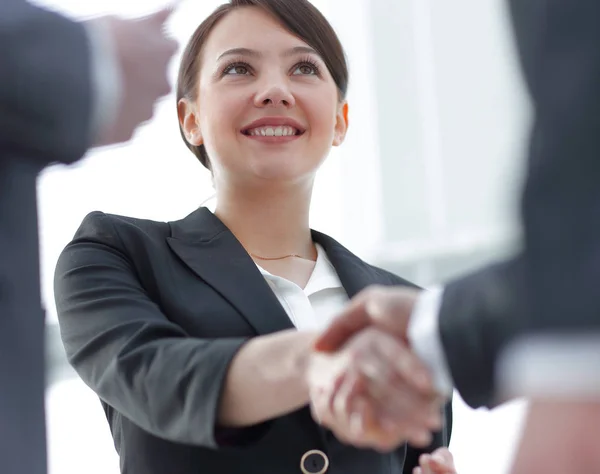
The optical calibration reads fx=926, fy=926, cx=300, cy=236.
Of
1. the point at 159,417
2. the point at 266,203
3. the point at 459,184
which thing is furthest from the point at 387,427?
the point at 459,184

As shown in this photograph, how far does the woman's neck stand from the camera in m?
1.81

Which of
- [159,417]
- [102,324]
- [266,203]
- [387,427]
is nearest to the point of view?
[387,427]

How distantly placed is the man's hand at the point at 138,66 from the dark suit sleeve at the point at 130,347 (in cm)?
47

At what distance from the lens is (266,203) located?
1819 millimetres

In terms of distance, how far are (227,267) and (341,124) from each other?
20.4 inches

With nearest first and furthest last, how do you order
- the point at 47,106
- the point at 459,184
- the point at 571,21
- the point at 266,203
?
the point at 571,21, the point at 47,106, the point at 266,203, the point at 459,184

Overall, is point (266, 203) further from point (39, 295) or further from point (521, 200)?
point (521, 200)

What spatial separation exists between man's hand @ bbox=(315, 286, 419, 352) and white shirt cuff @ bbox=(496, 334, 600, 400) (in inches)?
20.1

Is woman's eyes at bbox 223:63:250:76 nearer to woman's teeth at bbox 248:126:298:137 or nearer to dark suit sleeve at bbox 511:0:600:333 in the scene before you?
woman's teeth at bbox 248:126:298:137

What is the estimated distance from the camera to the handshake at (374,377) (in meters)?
1.14

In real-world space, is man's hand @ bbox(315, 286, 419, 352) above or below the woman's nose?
below

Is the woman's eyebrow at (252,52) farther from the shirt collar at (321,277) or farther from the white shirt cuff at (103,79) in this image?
the white shirt cuff at (103,79)

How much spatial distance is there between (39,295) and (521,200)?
44 centimetres

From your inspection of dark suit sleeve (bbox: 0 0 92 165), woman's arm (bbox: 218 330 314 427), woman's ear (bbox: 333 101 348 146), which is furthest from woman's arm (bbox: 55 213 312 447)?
woman's ear (bbox: 333 101 348 146)
